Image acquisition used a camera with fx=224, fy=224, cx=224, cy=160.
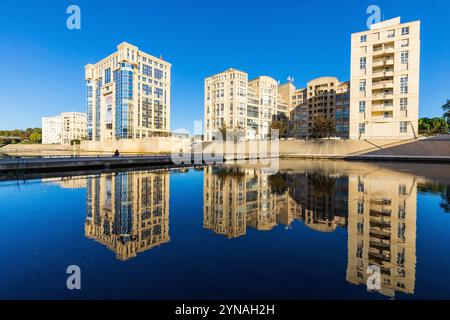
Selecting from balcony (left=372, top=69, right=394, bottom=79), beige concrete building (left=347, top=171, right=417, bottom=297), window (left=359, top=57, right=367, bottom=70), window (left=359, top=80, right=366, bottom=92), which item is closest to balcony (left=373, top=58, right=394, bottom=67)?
balcony (left=372, top=69, right=394, bottom=79)

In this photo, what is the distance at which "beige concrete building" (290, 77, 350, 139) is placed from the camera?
268 feet

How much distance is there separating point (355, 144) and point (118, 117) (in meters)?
78.6

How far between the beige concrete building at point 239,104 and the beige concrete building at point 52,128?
131759mm

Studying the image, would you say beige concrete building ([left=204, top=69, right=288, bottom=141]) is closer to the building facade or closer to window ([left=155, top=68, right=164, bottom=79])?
window ([left=155, top=68, right=164, bottom=79])

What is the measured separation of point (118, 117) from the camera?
84.9m

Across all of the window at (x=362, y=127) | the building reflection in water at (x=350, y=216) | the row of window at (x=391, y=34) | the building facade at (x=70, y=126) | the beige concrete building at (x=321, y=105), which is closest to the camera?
the building reflection in water at (x=350, y=216)

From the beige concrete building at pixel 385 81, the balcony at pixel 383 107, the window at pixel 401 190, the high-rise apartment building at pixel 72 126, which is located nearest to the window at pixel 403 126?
the beige concrete building at pixel 385 81

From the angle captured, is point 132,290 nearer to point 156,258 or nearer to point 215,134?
point 156,258

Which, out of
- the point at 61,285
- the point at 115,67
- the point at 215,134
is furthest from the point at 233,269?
the point at 115,67

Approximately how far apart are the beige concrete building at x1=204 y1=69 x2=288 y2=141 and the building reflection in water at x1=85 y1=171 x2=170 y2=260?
69.4 metres

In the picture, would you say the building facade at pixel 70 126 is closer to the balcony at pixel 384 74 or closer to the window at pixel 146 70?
the window at pixel 146 70

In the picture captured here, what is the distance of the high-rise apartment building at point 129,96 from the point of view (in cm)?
8231

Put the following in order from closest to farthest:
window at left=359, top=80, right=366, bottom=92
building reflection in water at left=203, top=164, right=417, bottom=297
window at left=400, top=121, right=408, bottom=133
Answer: building reflection in water at left=203, top=164, right=417, bottom=297
window at left=400, top=121, right=408, bottom=133
window at left=359, top=80, right=366, bottom=92
